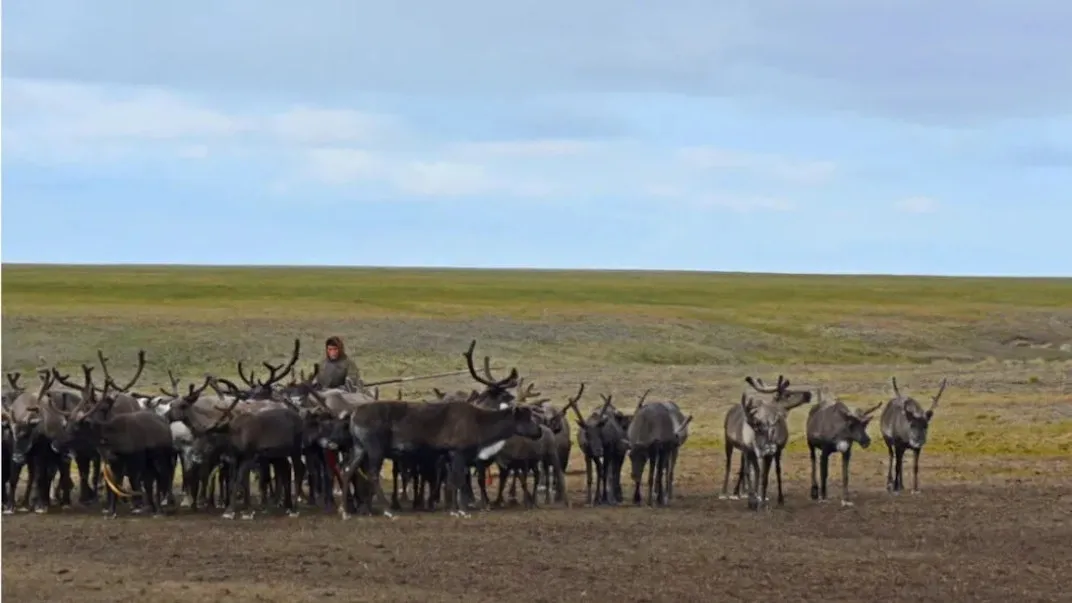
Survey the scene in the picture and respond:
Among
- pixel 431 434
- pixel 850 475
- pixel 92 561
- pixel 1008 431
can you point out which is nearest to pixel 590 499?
pixel 431 434

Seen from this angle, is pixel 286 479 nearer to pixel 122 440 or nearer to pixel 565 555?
pixel 122 440

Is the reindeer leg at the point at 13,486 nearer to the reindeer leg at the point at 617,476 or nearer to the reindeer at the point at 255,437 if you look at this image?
the reindeer at the point at 255,437

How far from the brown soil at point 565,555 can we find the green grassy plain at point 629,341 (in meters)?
7.52

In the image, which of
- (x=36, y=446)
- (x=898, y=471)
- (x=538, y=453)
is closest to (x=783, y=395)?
(x=898, y=471)

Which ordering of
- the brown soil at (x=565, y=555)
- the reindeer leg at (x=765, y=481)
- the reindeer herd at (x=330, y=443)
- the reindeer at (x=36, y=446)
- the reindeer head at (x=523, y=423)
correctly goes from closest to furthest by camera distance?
the brown soil at (x=565, y=555) → the reindeer herd at (x=330, y=443) → the reindeer at (x=36, y=446) → the reindeer head at (x=523, y=423) → the reindeer leg at (x=765, y=481)

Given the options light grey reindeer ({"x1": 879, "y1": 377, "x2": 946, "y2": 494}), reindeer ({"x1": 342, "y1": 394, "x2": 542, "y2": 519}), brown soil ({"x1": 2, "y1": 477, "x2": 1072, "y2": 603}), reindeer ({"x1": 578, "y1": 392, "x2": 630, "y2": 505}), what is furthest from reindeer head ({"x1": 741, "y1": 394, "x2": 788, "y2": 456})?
reindeer ({"x1": 342, "y1": 394, "x2": 542, "y2": 519})

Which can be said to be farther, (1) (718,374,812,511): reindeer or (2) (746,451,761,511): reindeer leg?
(2) (746,451,761,511): reindeer leg

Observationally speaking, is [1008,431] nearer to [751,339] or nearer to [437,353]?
[437,353]

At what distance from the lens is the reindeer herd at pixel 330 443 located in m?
21.4

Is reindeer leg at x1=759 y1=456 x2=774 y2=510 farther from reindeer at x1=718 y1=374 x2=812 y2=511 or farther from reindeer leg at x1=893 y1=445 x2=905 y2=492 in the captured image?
reindeer leg at x1=893 y1=445 x2=905 y2=492

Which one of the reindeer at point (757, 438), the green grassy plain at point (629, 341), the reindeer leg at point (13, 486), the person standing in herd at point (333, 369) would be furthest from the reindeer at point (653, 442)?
the reindeer leg at point (13, 486)

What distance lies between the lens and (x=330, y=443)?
2173 centimetres

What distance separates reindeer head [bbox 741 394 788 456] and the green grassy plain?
604 centimetres

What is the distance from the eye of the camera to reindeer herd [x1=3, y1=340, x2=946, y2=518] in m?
21.4
